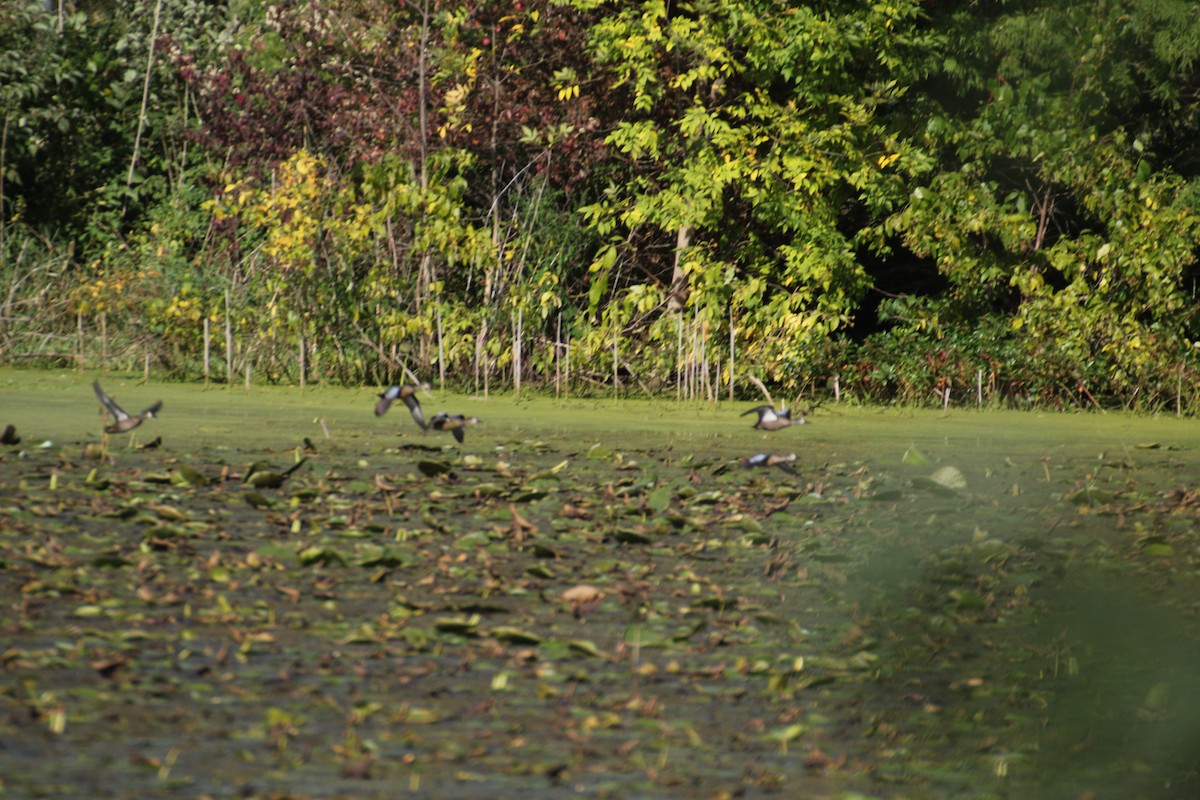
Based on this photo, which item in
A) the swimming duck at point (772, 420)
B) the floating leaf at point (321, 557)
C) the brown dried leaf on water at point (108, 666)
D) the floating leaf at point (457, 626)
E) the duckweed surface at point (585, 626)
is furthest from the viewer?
the swimming duck at point (772, 420)

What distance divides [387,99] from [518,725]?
1002cm

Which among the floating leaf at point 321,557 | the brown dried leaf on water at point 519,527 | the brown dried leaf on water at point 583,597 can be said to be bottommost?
the brown dried leaf on water at point 583,597

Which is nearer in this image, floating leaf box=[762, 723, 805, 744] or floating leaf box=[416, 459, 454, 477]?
floating leaf box=[762, 723, 805, 744]

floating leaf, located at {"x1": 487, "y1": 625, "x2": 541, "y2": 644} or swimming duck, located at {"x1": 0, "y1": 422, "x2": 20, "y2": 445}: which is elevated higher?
swimming duck, located at {"x1": 0, "y1": 422, "x2": 20, "y2": 445}

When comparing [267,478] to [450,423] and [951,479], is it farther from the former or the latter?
[951,479]

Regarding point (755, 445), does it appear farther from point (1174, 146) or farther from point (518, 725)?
point (1174, 146)

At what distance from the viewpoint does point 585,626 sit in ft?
13.4

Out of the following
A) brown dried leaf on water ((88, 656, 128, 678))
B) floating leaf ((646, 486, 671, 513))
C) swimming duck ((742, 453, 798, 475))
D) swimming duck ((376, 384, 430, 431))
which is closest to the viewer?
brown dried leaf on water ((88, 656, 128, 678))

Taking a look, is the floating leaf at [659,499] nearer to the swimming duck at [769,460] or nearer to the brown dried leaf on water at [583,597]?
the swimming duck at [769,460]

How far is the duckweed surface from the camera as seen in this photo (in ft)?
9.57

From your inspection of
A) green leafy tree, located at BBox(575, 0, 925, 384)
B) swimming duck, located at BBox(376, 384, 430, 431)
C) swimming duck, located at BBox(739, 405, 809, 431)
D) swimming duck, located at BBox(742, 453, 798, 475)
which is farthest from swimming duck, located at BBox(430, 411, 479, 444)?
green leafy tree, located at BBox(575, 0, 925, 384)

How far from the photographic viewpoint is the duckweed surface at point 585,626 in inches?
115

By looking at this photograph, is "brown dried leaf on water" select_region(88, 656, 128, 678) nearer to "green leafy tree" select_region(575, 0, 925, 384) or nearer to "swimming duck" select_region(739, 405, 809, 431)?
"swimming duck" select_region(739, 405, 809, 431)

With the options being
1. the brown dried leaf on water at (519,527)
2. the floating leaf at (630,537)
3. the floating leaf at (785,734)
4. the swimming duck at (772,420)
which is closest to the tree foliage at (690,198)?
the swimming duck at (772,420)
